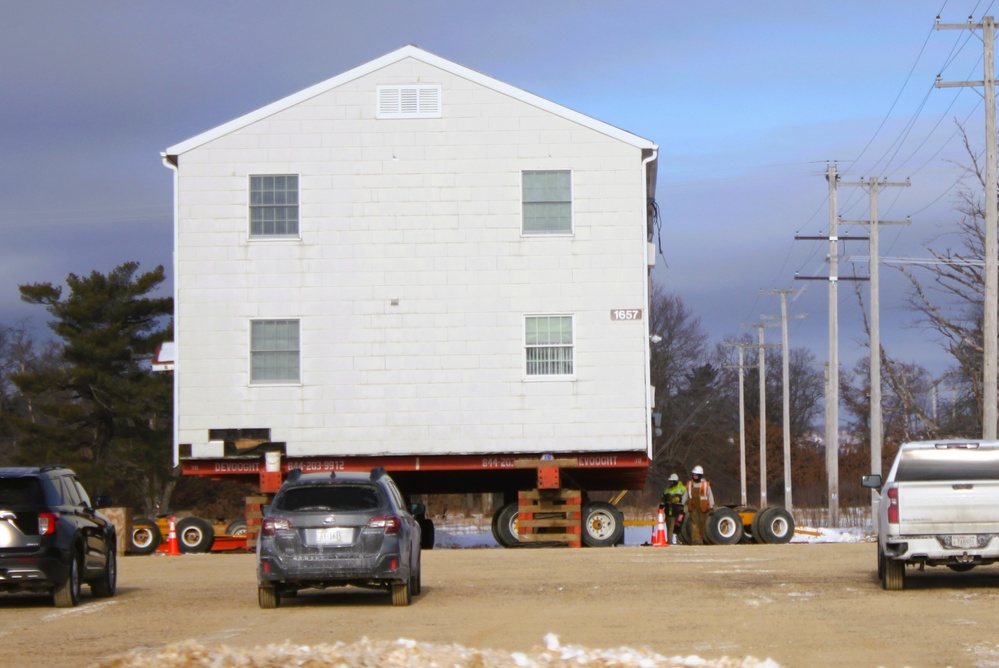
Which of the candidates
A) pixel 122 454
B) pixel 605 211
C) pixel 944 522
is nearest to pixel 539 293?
pixel 605 211

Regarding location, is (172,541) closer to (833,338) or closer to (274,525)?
(274,525)

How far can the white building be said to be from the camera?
29469mm

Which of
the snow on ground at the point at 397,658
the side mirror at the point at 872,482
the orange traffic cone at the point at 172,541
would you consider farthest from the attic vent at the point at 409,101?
the snow on ground at the point at 397,658

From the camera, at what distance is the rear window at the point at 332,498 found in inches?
627

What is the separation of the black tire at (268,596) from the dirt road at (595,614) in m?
0.12

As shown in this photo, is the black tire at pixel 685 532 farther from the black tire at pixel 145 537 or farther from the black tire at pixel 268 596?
the black tire at pixel 268 596

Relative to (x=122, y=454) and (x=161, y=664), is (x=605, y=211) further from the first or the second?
(x=122, y=454)

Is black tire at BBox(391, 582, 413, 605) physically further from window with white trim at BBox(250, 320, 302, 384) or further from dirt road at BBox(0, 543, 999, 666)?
window with white trim at BBox(250, 320, 302, 384)

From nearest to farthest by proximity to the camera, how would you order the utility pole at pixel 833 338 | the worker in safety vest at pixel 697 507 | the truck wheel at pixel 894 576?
the truck wheel at pixel 894 576 < the worker in safety vest at pixel 697 507 < the utility pole at pixel 833 338

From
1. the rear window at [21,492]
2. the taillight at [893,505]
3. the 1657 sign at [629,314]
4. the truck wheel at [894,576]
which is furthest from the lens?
the 1657 sign at [629,314]

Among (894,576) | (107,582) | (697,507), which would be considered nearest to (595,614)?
(894,576)

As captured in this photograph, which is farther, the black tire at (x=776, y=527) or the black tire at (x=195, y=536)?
the black tire at (x=195, y=536)

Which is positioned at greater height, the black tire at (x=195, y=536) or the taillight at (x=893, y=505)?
the taillight at (x=893, y=505)

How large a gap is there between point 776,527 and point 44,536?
19.1 metres
